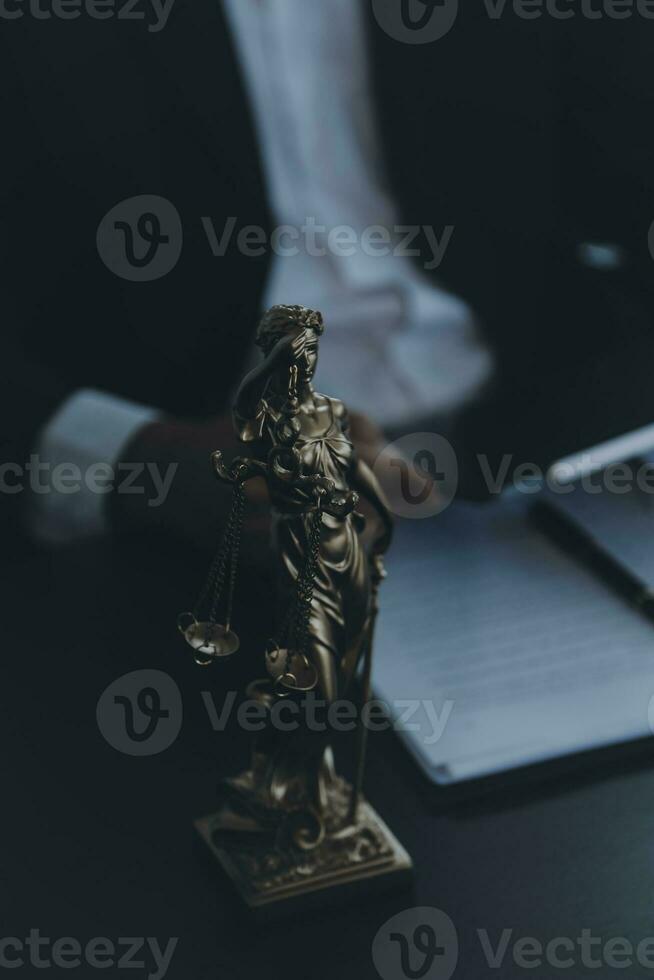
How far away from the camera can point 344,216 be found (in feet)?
4.60

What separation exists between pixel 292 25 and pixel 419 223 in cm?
30

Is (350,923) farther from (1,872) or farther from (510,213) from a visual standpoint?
(510,213)

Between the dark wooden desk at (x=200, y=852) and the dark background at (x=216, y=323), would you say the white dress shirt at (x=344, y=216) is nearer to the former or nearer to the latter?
the dark background at (x=216, y=323)

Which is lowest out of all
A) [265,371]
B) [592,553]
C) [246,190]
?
[592,553]

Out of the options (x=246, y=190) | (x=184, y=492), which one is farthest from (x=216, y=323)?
(x=184, y=492)

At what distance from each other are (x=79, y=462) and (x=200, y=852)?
55cm

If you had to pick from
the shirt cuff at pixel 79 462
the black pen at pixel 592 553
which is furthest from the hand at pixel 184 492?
the black pen at pixel 592 553

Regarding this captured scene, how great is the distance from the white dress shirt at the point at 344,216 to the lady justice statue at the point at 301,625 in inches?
32.0

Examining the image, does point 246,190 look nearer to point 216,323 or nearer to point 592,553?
point 216,323

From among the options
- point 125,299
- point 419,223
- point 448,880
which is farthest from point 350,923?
point 419,223

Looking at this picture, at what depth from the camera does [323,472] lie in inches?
18.8

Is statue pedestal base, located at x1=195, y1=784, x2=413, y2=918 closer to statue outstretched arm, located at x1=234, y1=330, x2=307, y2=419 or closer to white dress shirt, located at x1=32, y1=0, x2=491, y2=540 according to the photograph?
statue outstretched arm, located at x1=234, y1=330, x2=307, y2=419

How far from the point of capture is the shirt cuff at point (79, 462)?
100cm

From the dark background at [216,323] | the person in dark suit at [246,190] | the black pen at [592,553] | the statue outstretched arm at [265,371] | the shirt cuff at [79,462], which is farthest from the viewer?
the person in dark suit at [246,190]
